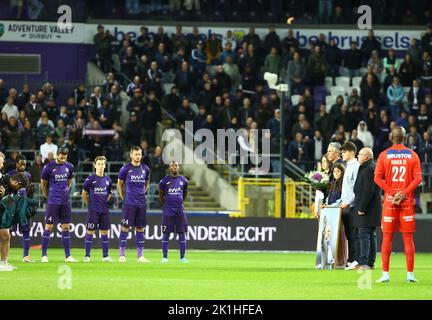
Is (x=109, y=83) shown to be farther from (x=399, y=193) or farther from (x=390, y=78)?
(x=399, y=193)

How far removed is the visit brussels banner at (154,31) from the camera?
1540 inches

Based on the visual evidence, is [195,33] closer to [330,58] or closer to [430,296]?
[330,58]

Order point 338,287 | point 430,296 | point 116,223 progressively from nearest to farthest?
point 430,296 < point 338,287 < point 116,223

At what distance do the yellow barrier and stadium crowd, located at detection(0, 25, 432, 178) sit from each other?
1.24 meters

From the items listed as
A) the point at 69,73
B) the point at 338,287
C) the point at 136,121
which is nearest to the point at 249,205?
the point at 136,121

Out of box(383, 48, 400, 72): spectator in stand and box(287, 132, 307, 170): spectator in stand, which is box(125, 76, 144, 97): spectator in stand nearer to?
box(287, 132, 307, 170): spectator in stand

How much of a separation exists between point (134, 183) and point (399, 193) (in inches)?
314

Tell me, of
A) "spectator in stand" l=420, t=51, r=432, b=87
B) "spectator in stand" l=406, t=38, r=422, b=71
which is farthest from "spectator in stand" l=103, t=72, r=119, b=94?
"spectator in stand" l=420, t=51, r=432, b=87

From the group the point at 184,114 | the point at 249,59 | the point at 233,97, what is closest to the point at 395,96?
the point at 249,59

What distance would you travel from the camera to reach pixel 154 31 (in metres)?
39.7

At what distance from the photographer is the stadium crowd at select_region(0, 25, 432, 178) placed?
112ft

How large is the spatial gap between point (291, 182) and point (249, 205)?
5.20 feet

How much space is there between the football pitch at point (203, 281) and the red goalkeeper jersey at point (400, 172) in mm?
1348
